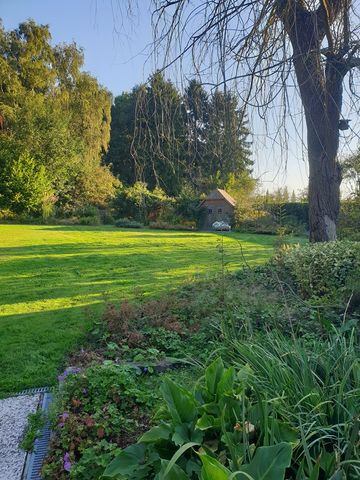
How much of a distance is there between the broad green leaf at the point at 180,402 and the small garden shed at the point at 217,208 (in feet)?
68.3

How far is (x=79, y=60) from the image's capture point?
74.5 ft

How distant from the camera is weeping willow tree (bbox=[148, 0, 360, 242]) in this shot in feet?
6.13

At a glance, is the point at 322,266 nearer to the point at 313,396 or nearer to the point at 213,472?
the point at 313,396

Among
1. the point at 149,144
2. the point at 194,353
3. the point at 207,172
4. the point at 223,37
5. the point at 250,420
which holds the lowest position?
the point at 194,353

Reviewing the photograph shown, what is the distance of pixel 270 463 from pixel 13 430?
172 centimetres

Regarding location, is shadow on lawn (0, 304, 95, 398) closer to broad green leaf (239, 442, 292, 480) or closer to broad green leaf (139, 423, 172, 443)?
broad green leaf (139, 423, 172, 443)

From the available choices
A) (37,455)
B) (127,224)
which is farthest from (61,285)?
(127,224)

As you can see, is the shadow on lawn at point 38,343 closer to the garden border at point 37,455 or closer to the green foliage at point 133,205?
the garden border at point 37,455

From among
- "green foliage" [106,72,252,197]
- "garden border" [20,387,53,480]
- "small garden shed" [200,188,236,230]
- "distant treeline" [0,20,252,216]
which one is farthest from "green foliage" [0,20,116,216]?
"garden border" [20,387,53,480]

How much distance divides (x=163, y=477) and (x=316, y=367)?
3.35 ft

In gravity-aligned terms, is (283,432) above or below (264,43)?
below

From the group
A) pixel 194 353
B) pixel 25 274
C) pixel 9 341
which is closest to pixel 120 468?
pixel 194 353

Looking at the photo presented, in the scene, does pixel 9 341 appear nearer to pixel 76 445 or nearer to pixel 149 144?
pixel 76 445

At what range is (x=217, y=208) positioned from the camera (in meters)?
22.9
